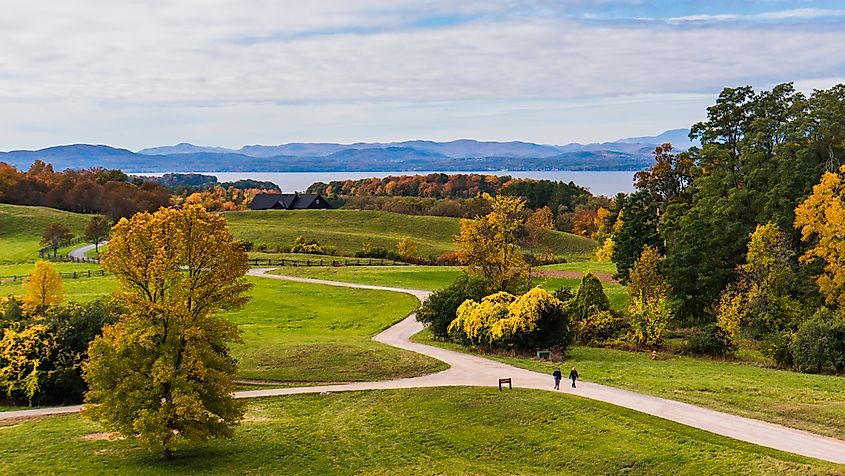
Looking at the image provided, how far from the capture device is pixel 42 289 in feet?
120

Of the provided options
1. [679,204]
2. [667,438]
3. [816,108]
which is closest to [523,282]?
[679,204]

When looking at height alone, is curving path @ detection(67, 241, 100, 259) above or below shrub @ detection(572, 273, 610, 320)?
above

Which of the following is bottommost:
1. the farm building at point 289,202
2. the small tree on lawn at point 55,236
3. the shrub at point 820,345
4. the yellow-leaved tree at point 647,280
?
the shrub at point 820,345

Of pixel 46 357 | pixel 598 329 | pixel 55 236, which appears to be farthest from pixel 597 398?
pixel 55 236

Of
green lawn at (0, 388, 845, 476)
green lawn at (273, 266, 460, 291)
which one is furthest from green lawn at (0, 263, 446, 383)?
green lawn at (0, 388, 845, 476)

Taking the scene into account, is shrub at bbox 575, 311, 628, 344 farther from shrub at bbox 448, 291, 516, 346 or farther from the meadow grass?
the meadow grass

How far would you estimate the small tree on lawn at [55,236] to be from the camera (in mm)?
84875

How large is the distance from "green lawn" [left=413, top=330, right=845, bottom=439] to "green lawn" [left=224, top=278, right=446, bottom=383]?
6.03 metres

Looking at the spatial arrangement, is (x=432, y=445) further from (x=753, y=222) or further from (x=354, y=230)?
(x=354, y=230)

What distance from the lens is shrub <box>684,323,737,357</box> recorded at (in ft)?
132

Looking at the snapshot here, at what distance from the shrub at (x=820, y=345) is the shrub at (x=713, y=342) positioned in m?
4.41

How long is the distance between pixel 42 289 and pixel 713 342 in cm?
3442

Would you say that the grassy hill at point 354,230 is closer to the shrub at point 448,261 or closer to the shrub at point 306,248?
the shrub at point 306,248

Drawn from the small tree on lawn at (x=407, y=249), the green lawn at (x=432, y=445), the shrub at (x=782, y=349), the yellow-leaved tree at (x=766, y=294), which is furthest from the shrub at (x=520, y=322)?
the small tree on lawn at (x=407, y=249)
